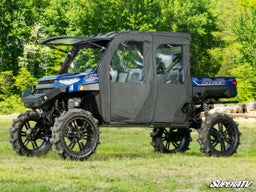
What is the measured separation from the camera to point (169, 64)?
14.2 metres

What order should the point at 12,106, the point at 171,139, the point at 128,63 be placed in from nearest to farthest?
the point at 128,63 < the point at 171,139 < the point at 12,106

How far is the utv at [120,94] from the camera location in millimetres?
13352

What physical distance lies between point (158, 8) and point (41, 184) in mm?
53843

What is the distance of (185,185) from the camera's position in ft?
30.6

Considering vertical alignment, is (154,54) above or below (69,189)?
above

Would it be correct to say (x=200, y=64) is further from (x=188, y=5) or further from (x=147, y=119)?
(x=147, y=119)

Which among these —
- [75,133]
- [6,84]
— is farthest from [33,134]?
[6,84]

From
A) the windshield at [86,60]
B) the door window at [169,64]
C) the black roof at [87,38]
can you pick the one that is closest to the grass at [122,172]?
the door window at [169,64]

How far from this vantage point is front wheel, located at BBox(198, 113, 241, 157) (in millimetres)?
14219

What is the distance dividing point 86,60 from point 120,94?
1261 mm

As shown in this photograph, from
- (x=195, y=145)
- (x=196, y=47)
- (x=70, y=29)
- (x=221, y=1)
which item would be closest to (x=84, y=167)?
(x=195, y=145)

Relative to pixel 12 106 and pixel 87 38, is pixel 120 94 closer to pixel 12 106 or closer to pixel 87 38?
pixel 87 38

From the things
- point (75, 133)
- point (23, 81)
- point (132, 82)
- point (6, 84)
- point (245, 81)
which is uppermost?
point (132, 82)

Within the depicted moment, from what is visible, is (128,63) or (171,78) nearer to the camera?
(128,63)
